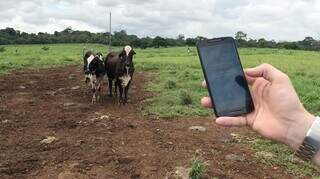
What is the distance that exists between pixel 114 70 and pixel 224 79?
47.2 ft

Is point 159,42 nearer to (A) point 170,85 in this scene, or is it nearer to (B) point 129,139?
(A) point 170,85

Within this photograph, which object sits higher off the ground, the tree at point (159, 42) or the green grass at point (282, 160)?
the green grass at point (282, 160)

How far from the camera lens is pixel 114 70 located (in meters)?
Result: 17.7

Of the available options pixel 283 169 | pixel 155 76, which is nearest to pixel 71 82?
pixel 155 76

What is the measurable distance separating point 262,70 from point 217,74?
0.29 metres

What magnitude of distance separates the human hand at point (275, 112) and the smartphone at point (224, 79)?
0.06 meters

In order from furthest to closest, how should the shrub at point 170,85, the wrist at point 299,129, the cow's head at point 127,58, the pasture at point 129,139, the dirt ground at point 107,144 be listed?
the shrub at point 170,85, the cow's head at point 127,58, the pasture at point 129,139, the dirt ground at point 107,144, the wrist at point 299,129

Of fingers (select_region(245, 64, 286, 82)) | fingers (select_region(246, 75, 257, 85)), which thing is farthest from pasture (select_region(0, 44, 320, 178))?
fingers (select_region(245, 64, 286, 82))

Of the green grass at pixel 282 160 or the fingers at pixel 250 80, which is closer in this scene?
the fingers at pixel 250 80

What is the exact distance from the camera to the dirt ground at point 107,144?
909 centimetres

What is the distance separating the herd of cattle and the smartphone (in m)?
13.3

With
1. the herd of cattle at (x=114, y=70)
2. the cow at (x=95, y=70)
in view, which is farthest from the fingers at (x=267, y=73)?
the cow at (x=95, y=70)

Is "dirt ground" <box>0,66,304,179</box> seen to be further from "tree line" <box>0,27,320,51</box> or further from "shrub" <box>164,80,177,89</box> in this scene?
"tree line" <box>0,27,320,51</box>

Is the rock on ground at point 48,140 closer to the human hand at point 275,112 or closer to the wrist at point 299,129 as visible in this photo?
the human hand at point 275,112
